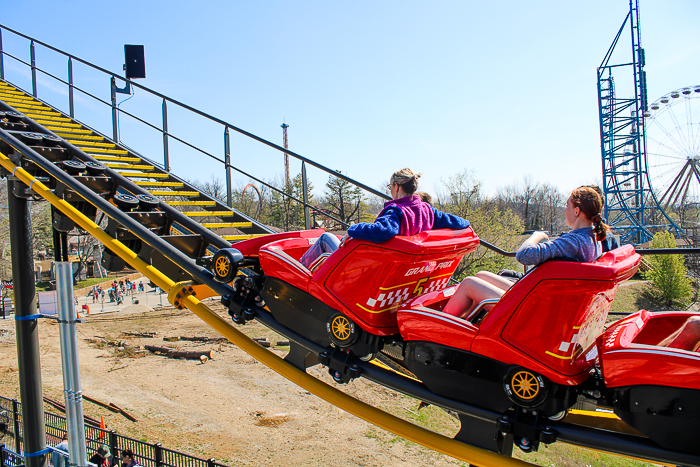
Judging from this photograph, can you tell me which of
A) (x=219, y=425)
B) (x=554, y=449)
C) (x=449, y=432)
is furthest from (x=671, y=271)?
(x=219, y=425)

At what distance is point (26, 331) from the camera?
4828mm

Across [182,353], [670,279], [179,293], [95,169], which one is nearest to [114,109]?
[95,169]

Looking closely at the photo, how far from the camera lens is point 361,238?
2.50 metres

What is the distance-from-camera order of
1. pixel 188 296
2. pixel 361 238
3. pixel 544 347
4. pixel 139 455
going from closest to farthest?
pixel 544 347, pixel 361 238, pixel 188 296, pixel 139 455

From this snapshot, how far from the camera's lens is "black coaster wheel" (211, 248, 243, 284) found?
3.09 meters

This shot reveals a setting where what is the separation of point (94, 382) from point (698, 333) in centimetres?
1391

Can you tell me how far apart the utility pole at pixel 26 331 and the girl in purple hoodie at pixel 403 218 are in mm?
4250

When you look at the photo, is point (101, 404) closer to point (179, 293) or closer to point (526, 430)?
point (179, 293)

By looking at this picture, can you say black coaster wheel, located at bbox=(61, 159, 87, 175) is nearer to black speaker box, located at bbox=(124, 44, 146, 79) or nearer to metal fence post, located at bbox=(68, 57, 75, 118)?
metal fence post, located at bbox=(68, 57, 75, 118)

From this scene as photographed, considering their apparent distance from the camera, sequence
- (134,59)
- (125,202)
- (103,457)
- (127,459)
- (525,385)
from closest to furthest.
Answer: (525,385) → (125,202) → (127,459) → (103,457) → (134,59)

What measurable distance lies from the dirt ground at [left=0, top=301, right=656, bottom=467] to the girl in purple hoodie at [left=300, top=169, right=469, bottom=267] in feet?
25.0

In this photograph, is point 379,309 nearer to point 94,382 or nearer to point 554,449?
point 554,449

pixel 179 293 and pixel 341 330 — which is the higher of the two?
pixel 179 293

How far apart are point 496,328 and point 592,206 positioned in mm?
717
